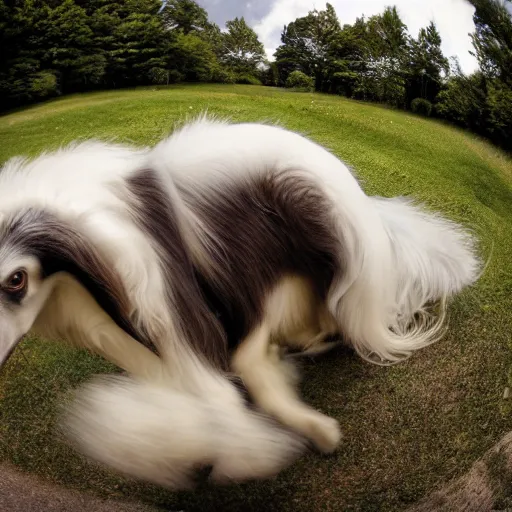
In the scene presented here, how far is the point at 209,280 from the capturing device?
1.10m

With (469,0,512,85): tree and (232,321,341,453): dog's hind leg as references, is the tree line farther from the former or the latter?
(232,321,341,453): dog's hind leg

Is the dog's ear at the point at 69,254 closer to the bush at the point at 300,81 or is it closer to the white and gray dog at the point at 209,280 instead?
the white and gray dog at the point at 209,280

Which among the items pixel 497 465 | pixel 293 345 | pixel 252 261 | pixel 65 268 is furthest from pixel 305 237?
pixel 497 465

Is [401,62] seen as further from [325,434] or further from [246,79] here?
[325,434]

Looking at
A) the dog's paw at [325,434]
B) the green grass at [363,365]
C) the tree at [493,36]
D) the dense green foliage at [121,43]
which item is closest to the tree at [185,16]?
the dense green foliage at [121,43]

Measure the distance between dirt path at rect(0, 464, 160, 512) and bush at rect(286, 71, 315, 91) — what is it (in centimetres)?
91

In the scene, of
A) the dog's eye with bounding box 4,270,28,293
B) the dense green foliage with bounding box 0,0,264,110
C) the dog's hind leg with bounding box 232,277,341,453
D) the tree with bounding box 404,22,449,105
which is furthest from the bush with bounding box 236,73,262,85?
the dog's eye with bounding box 4,270,28,293

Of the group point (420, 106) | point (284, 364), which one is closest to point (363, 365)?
point (284, 364)

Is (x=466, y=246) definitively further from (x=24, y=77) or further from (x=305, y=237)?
(x=24, y=77)

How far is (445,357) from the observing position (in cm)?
110

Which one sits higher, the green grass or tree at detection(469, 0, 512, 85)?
tree at detection(469, 0, 512, 85)

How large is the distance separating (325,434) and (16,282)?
1.98 ft

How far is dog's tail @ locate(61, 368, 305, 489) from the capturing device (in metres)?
0.96

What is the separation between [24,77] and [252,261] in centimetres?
68
